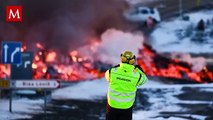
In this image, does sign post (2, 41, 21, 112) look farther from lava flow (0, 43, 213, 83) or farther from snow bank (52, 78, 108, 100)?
lava flow (0, 43, 213, 83)

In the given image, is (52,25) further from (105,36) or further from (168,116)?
(168,116)

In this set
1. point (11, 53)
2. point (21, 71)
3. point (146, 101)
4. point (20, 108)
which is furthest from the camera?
point (146, 101)

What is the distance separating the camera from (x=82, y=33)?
1049 inches

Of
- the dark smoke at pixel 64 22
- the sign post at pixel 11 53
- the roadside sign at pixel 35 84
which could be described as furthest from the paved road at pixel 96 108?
the dark smoke at pixel 64 22

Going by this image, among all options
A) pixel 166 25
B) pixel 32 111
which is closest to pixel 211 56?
pixel 166 25

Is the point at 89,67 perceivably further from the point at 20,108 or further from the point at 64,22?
the point at 20,108

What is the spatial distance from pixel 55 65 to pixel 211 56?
7404 millimetres

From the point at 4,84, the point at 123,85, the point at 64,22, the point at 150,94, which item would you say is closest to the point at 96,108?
the point at 150,94

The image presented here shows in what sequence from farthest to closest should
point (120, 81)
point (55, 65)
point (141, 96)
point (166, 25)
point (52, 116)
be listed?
point (166, 25) < point (55, 65) < point (141, 96) < point (52, 116) < point (120, 81)

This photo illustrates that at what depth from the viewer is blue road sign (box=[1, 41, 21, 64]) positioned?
14312 mm

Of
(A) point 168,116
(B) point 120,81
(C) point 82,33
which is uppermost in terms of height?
(C) point 82,33

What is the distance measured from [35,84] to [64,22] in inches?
491

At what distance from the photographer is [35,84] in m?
14.3

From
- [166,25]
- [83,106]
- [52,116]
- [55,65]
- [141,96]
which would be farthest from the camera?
[166,25]
